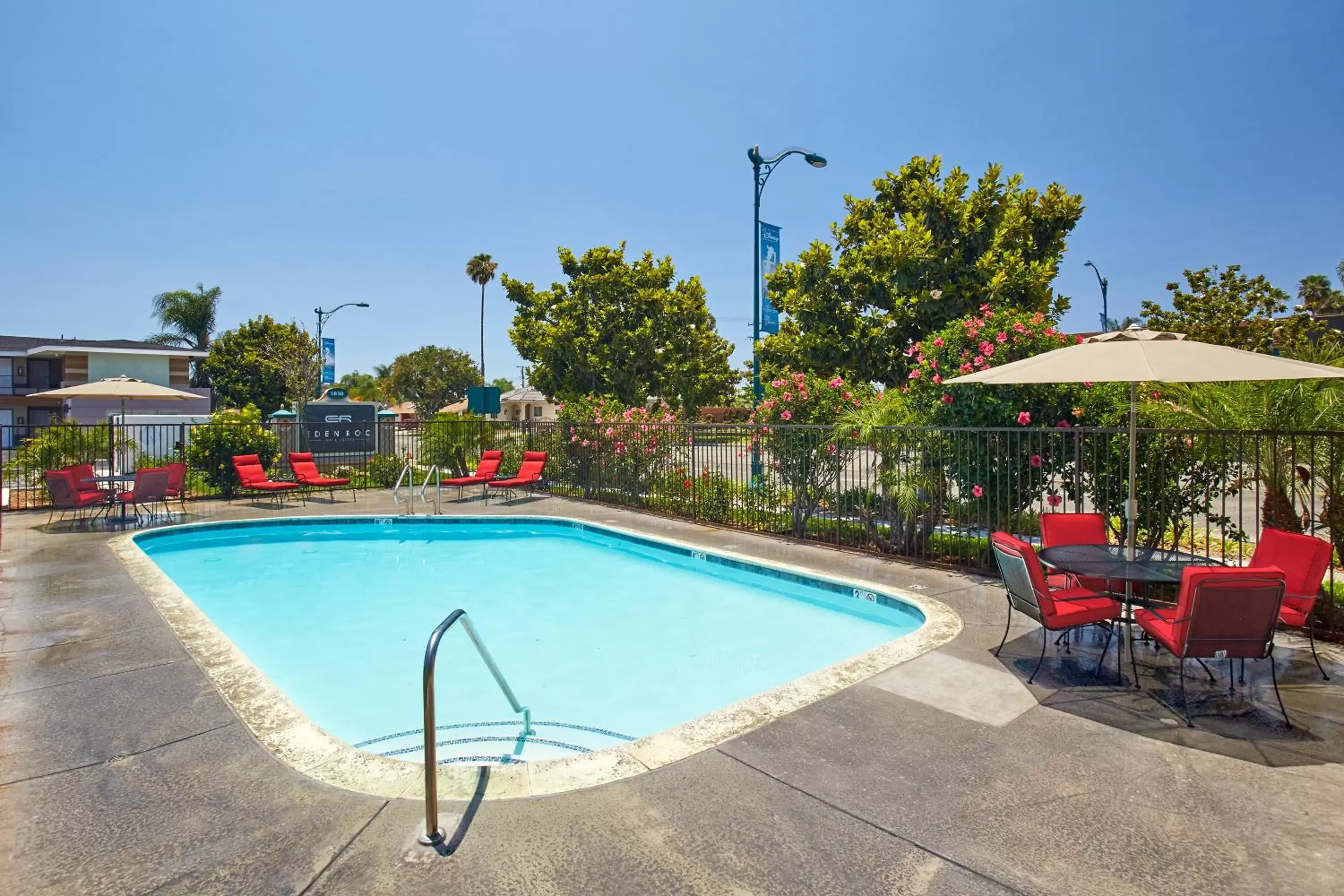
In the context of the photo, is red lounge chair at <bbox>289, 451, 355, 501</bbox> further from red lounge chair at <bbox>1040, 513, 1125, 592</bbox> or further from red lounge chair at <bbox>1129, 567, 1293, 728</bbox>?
red lounge chair at <bbox>1129, 567, 1293, 728</bbox>

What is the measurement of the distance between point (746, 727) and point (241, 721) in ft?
9.71

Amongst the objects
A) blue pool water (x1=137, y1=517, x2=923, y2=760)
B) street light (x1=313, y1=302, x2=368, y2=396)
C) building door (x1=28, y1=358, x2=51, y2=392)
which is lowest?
blue pool water (x1=137, y1=517, x2=923, y2=760)

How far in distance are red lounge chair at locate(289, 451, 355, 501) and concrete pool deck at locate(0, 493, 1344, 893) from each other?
1065 centimetres

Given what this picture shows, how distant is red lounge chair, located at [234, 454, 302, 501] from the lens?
1441cm

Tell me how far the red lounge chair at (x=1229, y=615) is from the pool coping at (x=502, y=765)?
1751 mm

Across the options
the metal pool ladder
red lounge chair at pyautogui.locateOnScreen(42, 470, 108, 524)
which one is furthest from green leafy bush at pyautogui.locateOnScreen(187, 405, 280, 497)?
the metal pool ladder

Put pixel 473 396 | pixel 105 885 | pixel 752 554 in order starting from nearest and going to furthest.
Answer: pixel 105 885
pixel 752 554
pixel 473 396

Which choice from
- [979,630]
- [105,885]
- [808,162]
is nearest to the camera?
[105,885]

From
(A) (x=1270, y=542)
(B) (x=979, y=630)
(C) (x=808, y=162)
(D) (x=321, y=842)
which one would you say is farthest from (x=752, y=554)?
(C) (x=808, y=162)

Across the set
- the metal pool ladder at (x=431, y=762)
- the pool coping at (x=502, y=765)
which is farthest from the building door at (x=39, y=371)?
the metal pool ladder at (x=431, y=762)

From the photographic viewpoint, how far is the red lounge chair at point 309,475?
1523 centimetres

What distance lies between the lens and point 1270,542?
527 cm

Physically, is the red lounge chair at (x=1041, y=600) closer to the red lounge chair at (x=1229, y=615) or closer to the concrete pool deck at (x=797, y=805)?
the concrete pool deck at (x=797, y=805)

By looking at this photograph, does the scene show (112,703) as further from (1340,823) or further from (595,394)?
(595,394)
